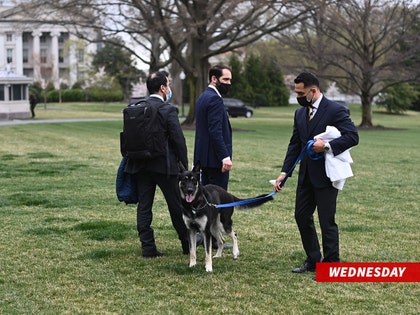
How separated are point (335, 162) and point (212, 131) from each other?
1.67 metres

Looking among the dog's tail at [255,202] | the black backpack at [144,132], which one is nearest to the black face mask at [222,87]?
the black backpack at [144,132]

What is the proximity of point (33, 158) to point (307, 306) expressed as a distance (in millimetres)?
14488

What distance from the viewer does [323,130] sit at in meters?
6.77

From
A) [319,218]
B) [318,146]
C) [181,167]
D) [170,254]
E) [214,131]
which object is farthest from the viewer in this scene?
[170,254]

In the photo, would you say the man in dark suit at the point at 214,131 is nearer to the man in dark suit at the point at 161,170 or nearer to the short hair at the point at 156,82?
the man in dark suit at the point at 161,170

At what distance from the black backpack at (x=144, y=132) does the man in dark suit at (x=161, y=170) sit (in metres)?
0.09

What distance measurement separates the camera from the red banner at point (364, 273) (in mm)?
6176

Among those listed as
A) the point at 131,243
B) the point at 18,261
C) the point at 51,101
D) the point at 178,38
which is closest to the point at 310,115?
the point at 131,243

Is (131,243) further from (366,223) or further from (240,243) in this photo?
(366,223)

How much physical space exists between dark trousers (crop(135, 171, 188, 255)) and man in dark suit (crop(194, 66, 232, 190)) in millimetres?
434

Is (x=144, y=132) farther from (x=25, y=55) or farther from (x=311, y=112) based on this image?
(x=25, y=55)

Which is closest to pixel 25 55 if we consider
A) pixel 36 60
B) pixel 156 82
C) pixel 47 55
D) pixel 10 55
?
pixel 47 55

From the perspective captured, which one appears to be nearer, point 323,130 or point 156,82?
point 323,130

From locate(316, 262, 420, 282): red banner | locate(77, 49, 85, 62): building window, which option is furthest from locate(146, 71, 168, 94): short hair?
locate(77, 49, 85, 62): building window
